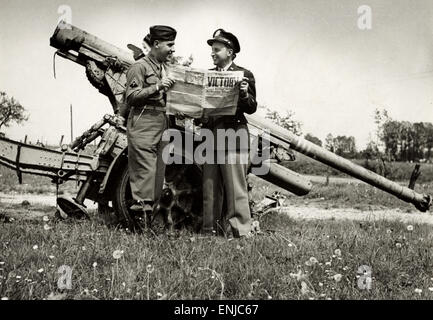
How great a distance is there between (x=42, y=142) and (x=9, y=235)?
1.63 metres

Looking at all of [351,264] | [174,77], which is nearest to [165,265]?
[351,264]

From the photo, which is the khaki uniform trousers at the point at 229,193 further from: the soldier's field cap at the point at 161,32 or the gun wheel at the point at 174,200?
the soldier's field cap at the point at 161,32

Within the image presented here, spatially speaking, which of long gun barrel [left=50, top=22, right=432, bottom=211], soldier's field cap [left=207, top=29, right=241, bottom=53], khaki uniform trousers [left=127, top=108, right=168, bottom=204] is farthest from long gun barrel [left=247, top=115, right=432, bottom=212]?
khaki uniform trousers [left=127, top=108, right=168, bottom=204]

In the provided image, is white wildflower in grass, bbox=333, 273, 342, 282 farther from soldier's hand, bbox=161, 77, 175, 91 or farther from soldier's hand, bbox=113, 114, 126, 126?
soldier's hand, bbox=113, 114, 126, 126

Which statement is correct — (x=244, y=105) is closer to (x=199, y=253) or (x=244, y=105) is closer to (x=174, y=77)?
(x=174, y=77)

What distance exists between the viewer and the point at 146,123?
5434 millimetres

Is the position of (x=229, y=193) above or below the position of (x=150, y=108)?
below

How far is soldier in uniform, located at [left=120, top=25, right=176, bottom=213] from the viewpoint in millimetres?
5391

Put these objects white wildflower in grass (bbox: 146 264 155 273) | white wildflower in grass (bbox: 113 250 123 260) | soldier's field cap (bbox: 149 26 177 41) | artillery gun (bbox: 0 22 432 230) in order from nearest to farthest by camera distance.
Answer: white wildflower in grass (bbox: 146 264 155 273) → white wildflower in grass (bbox: 113 250 123 260) → soldier's field cap (bbox: 149 26 177 41) → artillery gun (bbox: 0 22 432 230)

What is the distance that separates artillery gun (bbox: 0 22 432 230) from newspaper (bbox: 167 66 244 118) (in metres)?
0.87

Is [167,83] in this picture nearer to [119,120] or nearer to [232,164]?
[232,164]

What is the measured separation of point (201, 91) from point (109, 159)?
1765mm

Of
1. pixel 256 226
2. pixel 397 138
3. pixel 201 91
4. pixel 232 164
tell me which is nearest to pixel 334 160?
pixel 256 226

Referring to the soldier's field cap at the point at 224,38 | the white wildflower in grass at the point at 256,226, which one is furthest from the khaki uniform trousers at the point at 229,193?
the soldier's field cap at the point at 224,38
